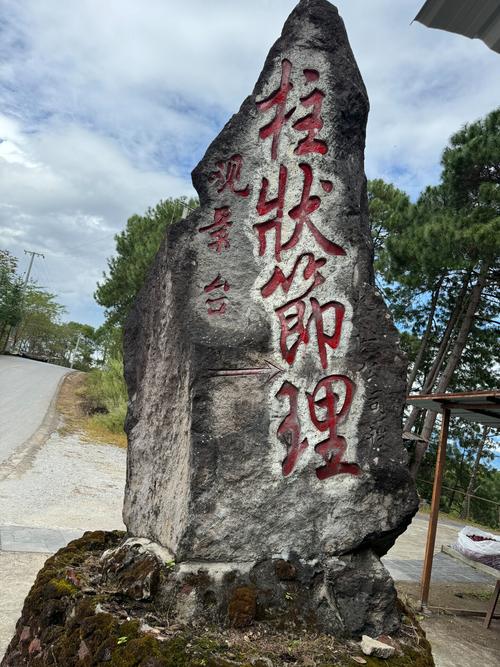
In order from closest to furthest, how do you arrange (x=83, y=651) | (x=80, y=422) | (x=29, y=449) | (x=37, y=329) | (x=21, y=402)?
1. (x=83, y=651)
2. (x=29, y=449)
3. (x=80, y=422)
4. (x=21, y=402)
5. (x=37, y=329)

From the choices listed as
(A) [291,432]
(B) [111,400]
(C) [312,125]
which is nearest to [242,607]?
(A) [291,432]

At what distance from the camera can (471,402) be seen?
5406mm

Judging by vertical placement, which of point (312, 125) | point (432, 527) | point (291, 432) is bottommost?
point (432, 527)

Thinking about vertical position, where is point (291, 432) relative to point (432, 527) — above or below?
above

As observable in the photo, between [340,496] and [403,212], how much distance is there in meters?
10.7

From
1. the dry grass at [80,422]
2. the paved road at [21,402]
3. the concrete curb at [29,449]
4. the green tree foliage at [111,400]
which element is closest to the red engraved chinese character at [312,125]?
the concrete curb at [29,449]

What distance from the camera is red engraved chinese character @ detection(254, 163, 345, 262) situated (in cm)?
312

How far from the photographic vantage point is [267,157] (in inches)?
130

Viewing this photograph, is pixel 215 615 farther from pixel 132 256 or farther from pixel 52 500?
pixel 132 256

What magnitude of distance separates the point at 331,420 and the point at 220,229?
1.22m

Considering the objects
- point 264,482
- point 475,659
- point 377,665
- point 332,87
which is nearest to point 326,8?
point 332,87

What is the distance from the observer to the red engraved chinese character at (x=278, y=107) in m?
3.32

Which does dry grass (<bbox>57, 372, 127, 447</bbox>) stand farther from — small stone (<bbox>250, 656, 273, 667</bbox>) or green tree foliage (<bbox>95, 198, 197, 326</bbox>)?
small stone (<bbox>250, 656, 273, 667</bbox>)

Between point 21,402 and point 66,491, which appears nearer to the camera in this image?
point 66,491
